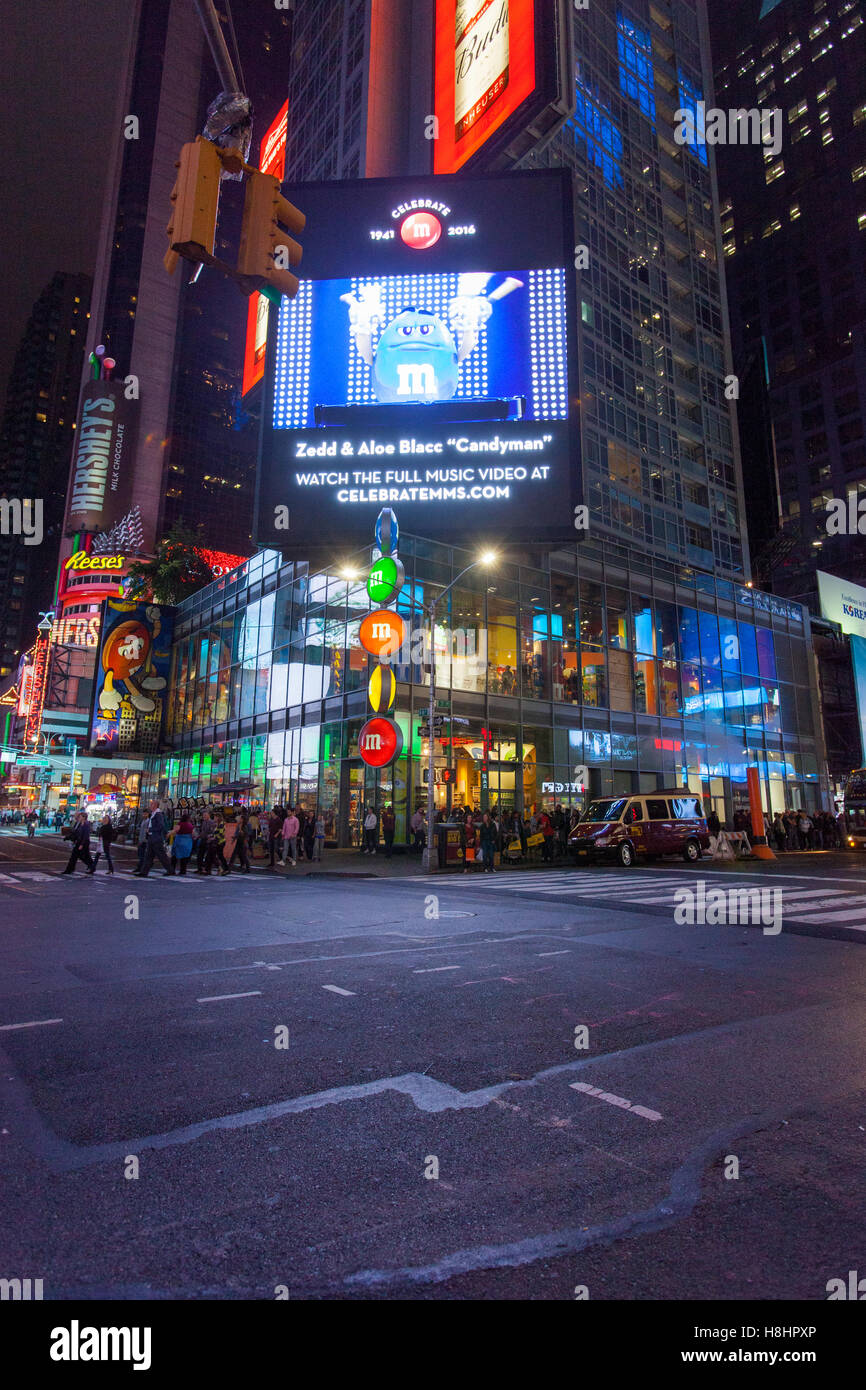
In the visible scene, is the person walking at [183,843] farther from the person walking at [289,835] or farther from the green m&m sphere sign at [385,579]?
the green m&m sphere sign at [385,579]

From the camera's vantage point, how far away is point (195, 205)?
15.6ft

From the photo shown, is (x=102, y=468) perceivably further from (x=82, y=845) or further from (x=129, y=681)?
(x=82, y=845)

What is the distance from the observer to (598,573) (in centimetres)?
3616

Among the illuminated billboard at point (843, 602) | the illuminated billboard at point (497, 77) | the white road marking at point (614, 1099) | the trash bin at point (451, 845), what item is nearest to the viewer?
the white road marking at point (614, 1099)

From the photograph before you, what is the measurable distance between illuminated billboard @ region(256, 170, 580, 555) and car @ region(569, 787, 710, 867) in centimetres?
954

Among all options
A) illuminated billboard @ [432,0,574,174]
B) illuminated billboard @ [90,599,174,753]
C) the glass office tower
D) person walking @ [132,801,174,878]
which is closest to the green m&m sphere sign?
the glass office tower

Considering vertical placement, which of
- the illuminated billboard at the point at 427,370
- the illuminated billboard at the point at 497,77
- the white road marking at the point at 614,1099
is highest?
the illuminated billboard at the point at 497,77

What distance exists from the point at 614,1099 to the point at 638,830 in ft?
68.9

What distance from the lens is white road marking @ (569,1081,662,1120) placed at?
385 cm

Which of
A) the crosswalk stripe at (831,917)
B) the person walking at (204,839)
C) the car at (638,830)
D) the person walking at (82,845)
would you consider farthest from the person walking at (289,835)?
the crosswalk stripe at (831,917)

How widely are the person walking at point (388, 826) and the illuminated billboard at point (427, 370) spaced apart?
1013 cm

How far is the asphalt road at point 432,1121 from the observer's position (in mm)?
2541

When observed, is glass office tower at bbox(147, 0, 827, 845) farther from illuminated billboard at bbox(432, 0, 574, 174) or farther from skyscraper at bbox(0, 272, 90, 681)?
skyscraper at bbox(0, 272, 90, 681)
